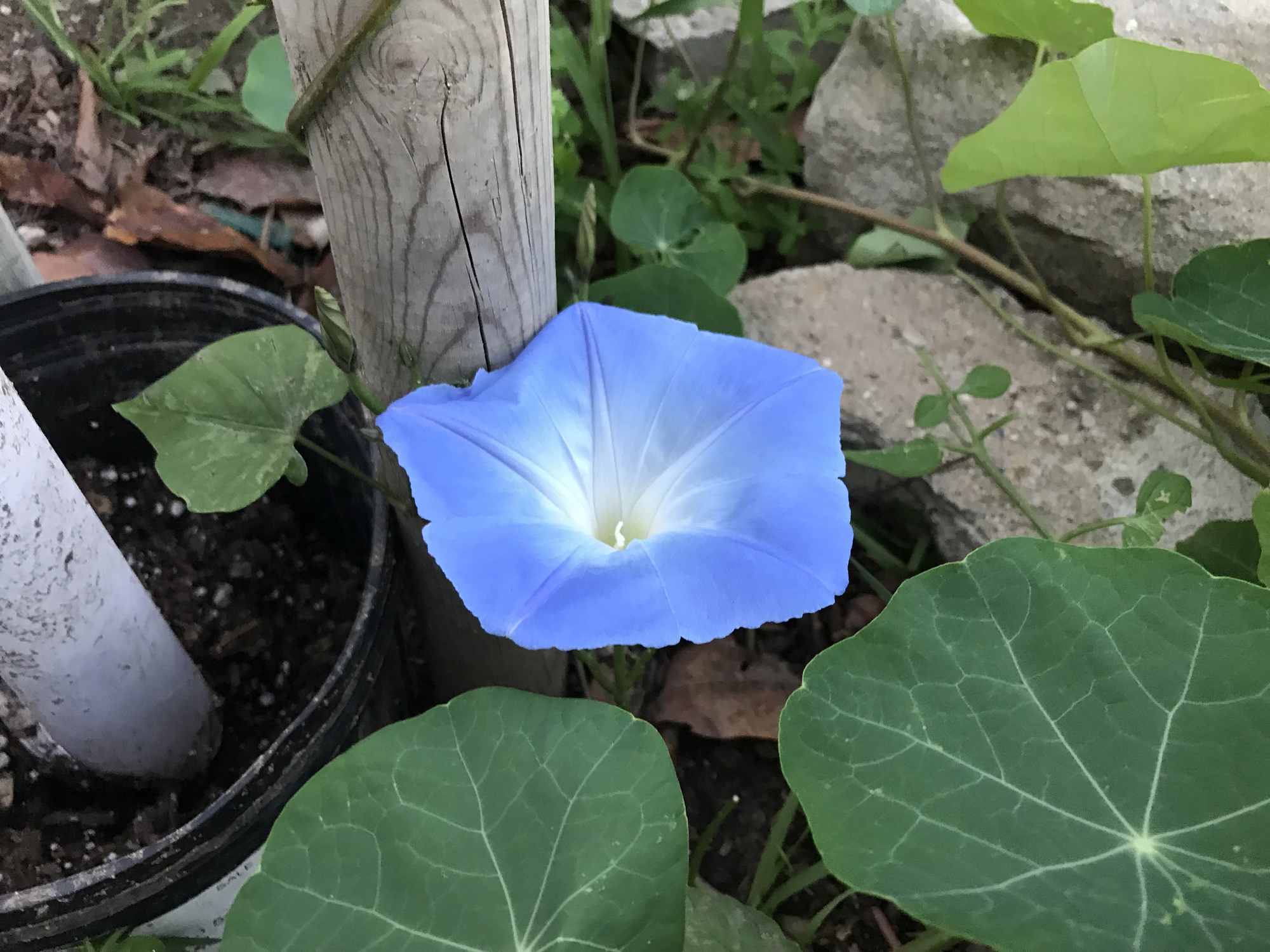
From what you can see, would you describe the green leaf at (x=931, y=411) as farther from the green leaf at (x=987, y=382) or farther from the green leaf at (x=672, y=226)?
the green leaf at (x=672, y=226)

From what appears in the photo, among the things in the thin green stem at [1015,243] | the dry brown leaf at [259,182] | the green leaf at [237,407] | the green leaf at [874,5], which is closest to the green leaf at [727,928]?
the green leaf at [237,407]

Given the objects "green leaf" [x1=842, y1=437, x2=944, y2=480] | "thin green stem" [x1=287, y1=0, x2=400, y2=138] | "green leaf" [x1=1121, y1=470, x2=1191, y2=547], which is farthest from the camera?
"green leaf" [x1=842, y1=437, x2=944, y2=480]

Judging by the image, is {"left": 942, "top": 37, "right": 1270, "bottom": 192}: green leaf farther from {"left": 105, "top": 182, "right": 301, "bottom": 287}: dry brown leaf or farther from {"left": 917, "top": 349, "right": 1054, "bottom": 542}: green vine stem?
{"left": 105, "top": 182, "right": 301, "bottom": 287}: dry brown leaf

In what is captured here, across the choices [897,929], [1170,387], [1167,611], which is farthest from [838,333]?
[897,929]

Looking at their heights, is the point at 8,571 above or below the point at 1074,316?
above

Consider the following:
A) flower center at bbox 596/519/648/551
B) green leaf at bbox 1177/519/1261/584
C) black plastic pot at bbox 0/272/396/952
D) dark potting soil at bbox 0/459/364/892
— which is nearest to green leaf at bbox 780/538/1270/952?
flower center at bbox 596/519/648/551

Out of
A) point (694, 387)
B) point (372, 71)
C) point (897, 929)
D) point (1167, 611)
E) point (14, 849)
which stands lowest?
point (897, 929)

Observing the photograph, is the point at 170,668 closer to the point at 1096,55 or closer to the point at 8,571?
the point at 8,571
